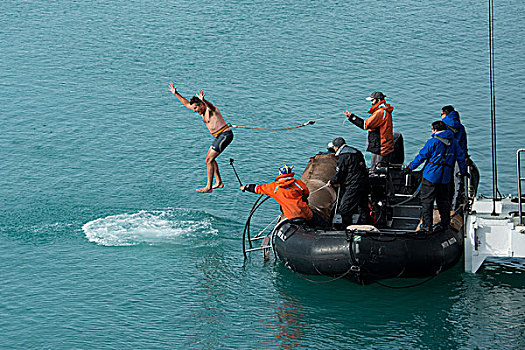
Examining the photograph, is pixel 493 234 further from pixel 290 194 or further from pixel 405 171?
pixel 290 194

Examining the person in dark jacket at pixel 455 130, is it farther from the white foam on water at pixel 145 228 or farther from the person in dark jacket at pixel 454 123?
the white foam on water at pixel 145 228

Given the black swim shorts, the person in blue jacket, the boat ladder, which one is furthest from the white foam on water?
the person in blue jacket

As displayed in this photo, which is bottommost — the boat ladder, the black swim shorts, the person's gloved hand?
the boat ladder

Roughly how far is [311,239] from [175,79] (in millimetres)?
13367

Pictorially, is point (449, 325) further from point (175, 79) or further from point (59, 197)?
point (175, 79)

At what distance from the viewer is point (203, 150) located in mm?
19812

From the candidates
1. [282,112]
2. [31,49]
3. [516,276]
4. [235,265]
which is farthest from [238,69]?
[516,276]

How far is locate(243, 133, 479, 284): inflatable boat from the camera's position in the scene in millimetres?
11812

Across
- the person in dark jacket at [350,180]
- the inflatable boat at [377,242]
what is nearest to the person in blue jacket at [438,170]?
the inflatable boat at [377,242]

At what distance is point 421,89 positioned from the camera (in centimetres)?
2333

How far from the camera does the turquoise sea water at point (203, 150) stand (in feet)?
39.2

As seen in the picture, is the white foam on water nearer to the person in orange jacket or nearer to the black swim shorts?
the black swim shorts

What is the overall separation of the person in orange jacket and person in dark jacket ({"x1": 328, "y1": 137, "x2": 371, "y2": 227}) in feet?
3.54

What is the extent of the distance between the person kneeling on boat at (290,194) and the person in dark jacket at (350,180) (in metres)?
0.52
